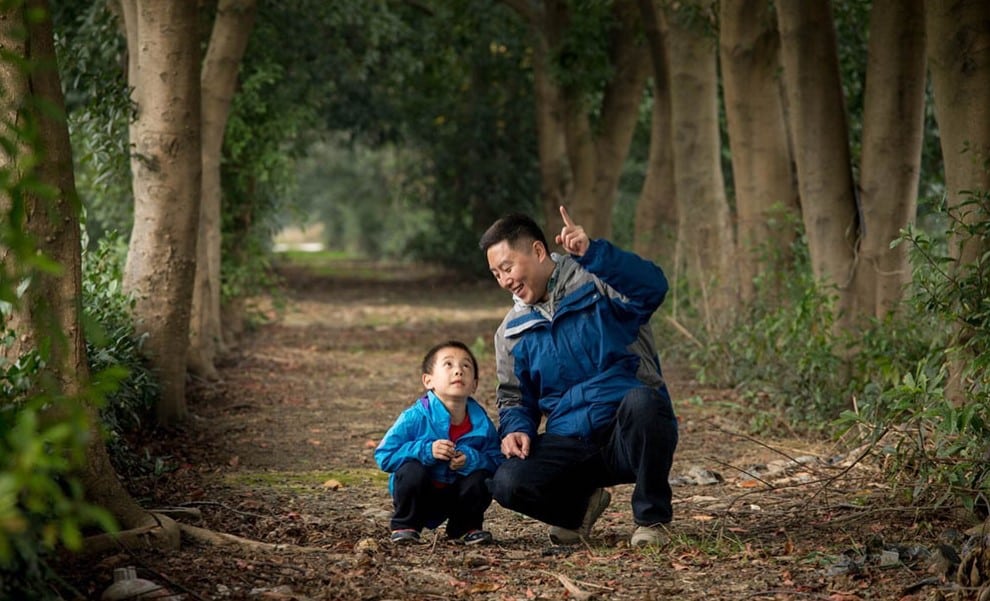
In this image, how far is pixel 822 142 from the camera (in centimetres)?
1105

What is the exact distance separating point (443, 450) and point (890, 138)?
18.9ft

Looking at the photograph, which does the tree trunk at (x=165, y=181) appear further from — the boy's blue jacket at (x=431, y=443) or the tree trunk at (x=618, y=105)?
the tree trunk at (x=618, y=105)

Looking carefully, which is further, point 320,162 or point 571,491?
point 320,162

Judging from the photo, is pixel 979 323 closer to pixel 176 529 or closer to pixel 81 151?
pixel 176 529

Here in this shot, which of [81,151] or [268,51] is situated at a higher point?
[268,51]

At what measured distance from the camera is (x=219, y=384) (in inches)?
517

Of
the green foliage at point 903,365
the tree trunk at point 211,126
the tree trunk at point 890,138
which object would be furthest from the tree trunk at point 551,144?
the tree trunk at point 890,138

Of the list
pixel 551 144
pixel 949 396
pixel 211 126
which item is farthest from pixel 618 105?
pixel 949 396

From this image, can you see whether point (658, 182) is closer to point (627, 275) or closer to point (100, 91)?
point (100, 91)

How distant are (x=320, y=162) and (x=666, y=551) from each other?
42659mm

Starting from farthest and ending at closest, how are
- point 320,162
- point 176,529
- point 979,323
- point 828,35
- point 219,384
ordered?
1. point 320,162
2. point 219,384
3. point 828,35
4. point 979,323
5. point 176,529

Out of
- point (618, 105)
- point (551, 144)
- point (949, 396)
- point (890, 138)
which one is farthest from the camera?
point (551, 144)

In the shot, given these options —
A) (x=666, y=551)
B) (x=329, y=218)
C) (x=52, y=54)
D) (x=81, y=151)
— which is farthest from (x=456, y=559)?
(x=329, y=218)

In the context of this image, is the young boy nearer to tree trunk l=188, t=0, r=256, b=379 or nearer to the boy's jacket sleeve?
the boy's jacket sleeve
